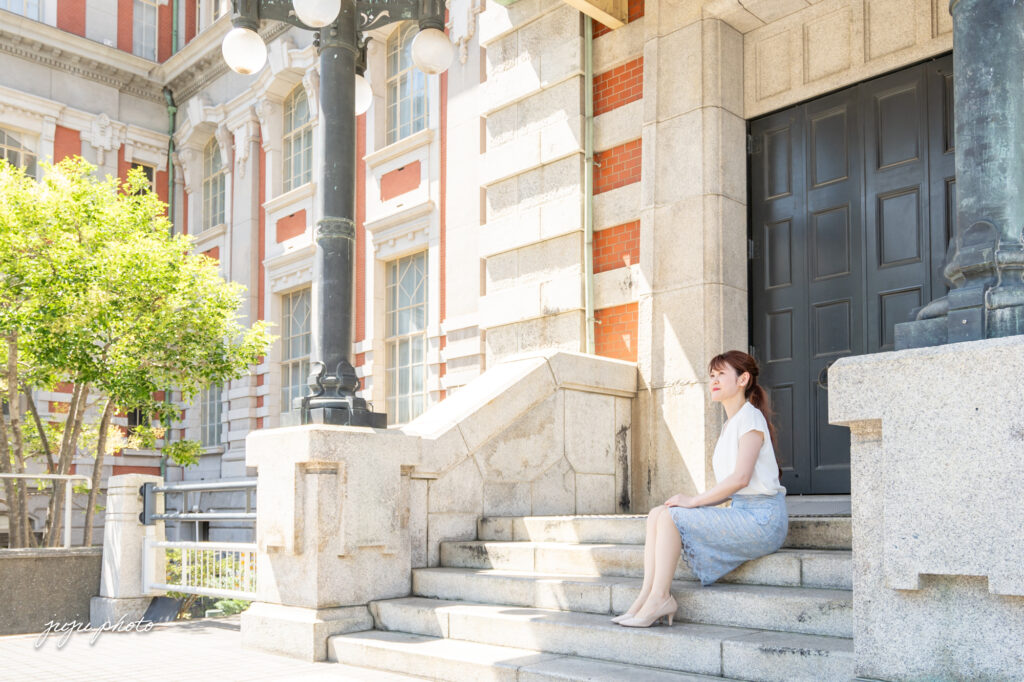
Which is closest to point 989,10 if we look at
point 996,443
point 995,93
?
point 995,93

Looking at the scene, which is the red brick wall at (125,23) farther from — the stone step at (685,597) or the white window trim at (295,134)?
the stone step at (685,597)

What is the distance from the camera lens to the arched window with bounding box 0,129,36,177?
19.9 meters

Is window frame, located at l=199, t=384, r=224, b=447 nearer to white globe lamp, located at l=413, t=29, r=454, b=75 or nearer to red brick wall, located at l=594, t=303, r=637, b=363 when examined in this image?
red brick wall, located at l=594, t=303, r=637, b=363

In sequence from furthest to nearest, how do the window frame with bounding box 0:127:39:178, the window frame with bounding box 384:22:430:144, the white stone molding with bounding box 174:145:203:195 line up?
the white stone molding with bounding box 174:145:203:195
the window frame with bounding box 0:127:39:178
the window frame with bounding box 384:22:430:144

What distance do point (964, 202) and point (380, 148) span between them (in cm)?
1266

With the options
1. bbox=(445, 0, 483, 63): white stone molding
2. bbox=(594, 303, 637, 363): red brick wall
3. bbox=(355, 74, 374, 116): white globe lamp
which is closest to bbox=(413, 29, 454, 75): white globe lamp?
bbox=(355, 74, 374, 116): white globe lamp

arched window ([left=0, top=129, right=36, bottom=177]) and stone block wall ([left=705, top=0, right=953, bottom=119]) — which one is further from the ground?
arched window ([left=0, top=129, right=36, bottom=177])

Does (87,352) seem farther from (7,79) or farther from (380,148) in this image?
(7,79)

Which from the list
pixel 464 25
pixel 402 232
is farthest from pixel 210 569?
pixel 464 25

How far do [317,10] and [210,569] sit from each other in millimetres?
4663

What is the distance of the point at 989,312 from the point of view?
374 cm

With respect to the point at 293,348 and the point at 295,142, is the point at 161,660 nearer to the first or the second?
the point at 293,348

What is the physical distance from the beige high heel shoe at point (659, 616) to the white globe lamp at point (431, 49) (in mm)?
4084

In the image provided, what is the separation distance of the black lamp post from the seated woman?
2405mm
